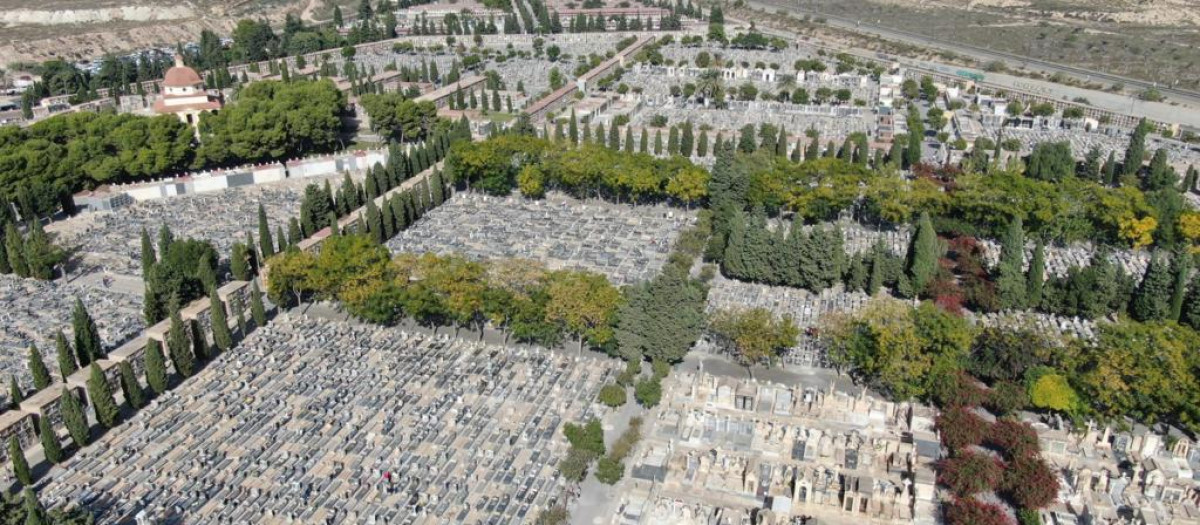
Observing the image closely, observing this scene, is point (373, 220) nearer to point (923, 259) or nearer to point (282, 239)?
point (282, 239)

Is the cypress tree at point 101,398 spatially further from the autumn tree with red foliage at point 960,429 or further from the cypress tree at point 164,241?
the autumn tree with red foliage at point 960,429

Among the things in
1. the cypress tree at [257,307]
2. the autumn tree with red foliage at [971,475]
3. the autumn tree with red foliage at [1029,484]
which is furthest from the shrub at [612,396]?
the cypress tree at [257,307]

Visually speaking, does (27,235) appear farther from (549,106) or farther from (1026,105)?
(1026,105)

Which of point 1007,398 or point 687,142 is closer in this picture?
point 1007,398

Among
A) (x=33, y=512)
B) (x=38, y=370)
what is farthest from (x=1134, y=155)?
(x=33, y=512)

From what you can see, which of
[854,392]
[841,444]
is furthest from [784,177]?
[841,444]

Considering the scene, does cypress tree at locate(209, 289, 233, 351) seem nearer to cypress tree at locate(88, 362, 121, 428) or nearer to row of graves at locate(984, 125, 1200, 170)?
cypress tree at locate(88, 362, 121, 428)

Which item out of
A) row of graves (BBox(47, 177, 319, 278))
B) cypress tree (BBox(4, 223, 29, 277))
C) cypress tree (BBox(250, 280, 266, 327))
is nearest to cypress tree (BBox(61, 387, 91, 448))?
cypress tree (BBox(250, 280, 266, 327))
